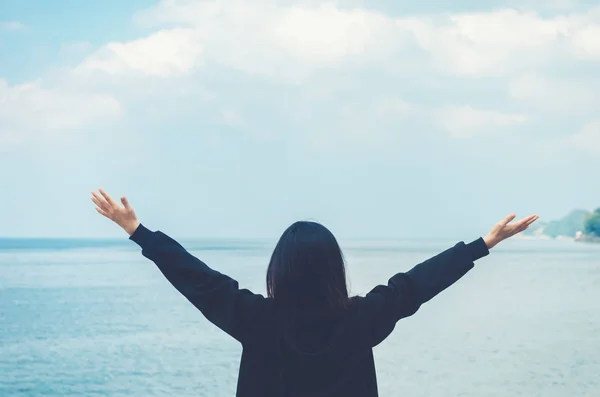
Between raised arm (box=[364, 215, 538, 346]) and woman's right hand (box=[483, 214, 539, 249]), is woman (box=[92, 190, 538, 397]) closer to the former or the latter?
raised arm (box=[364, 215, 538, 346])

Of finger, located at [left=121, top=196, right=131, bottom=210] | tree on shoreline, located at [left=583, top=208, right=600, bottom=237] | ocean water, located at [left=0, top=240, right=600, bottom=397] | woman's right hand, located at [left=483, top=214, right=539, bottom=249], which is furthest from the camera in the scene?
tree on shoreline, located at [left=583, top=208, right=600, bottom=237]

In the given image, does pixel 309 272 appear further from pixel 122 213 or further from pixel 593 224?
pixel 593 224

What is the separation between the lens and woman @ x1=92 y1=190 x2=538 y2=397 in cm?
254

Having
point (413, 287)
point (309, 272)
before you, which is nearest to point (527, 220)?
point (413, 287)

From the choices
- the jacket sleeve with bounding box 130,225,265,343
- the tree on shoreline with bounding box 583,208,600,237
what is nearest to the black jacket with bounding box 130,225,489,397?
the jacket sleeve with bounding box 130,225,265,343

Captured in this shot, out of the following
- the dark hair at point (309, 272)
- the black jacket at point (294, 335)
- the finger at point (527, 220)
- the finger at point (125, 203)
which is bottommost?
the black jacket at point (294, 335)

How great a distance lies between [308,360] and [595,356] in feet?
74.4

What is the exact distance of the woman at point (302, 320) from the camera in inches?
100

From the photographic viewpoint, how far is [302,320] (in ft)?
8.41

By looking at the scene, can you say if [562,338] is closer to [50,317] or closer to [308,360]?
[50,317]

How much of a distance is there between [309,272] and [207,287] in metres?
0.35

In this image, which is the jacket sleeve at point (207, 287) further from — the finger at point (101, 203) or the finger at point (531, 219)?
the finger at point (531, 219)

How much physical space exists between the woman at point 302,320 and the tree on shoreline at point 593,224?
127420mm

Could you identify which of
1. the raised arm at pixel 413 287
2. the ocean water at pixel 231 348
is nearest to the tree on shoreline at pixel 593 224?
the ocean water at pixel 231 348
